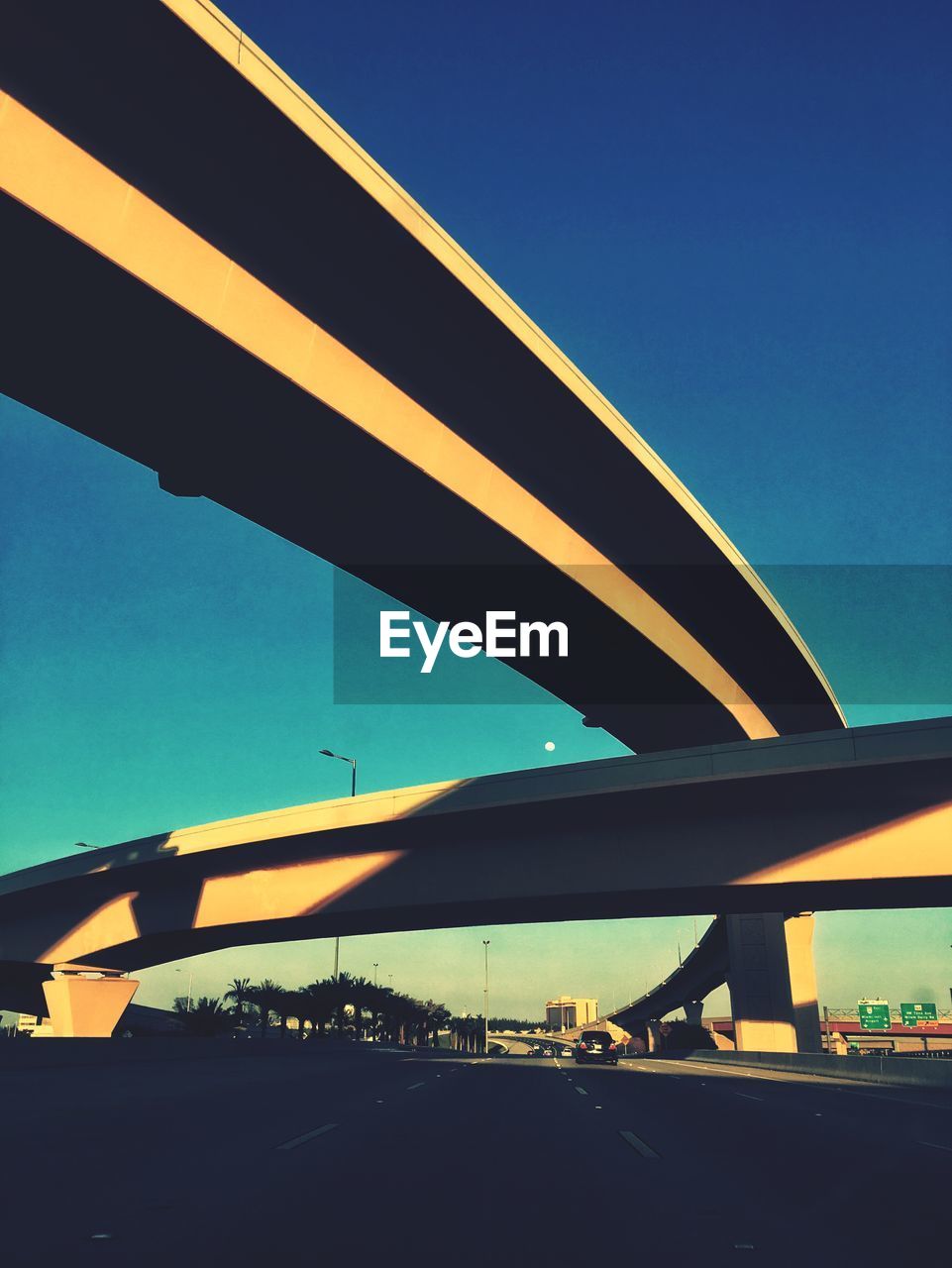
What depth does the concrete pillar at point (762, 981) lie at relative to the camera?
43.1 meters

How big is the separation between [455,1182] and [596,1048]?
46352 millimetres

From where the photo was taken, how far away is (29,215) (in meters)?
11.5

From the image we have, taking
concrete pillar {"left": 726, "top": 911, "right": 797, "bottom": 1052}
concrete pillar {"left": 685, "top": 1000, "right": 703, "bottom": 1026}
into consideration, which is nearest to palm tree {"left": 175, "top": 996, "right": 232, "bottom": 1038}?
concrete pillar {"left": 726, "top": 911, "right": 797, "bottom": 1052}

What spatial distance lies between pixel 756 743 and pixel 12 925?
113 feet

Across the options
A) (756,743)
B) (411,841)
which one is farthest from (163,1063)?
(756,743)

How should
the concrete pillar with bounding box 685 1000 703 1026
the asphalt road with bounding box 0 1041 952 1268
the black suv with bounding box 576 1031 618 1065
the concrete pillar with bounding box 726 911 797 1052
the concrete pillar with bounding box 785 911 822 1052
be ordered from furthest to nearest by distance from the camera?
the concrete pillar with bounding box 685 1000 703 1026
the black suv with bounding box 576 1031 618 1065
the concrete pillar with bounding box 726 911 797 1052
the concrete pillar with bounding box 785 911 822 1052
the asphalt road with bounding box 0 1041 952 1268

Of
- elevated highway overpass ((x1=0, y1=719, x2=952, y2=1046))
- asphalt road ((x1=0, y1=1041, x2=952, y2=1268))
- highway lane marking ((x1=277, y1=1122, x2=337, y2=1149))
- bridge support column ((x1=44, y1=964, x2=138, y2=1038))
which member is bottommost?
asphalt road ((x1=0, y1=1041, x2=952, y2=1268))

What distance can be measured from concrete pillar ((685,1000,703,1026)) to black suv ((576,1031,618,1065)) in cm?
4763

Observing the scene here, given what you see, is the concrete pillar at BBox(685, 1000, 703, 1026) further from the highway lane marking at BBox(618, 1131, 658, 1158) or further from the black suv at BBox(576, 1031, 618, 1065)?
the highway lane marking at BBox(618, 1131, 658, 1158)

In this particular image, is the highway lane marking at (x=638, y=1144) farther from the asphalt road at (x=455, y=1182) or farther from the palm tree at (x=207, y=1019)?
the palm tree at (x=207, y=1019)

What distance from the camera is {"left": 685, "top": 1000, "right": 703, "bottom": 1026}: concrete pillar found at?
9781 cm

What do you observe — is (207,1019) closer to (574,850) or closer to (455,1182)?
(574,850)

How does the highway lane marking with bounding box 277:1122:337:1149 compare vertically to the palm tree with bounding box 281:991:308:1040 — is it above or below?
below

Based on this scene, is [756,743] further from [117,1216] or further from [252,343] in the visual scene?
[117,1216]
